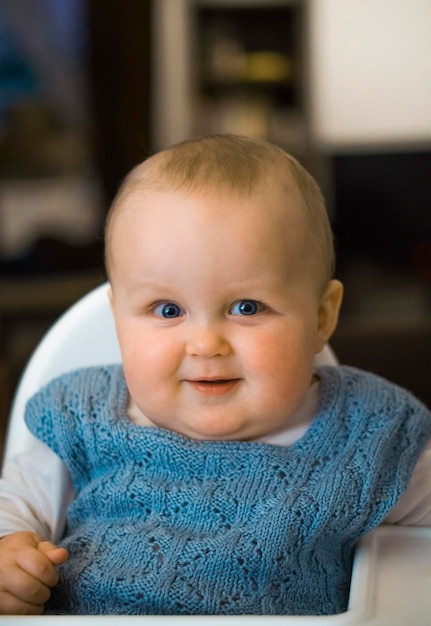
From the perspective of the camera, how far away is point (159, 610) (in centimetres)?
74

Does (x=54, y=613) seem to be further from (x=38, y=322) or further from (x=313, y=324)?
(x=38, y=322)

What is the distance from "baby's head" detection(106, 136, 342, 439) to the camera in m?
0.76

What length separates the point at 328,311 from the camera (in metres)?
0.88

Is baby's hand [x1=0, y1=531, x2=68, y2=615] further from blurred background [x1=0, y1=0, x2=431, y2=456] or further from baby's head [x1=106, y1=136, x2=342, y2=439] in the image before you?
blurred background [x1=0, y1=0, x2=431, y2=456]

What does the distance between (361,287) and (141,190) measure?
10.2ft

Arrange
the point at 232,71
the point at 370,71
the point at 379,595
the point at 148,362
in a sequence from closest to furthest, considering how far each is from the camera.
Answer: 1. the point at 379,595
2. the point at 148,362
3. the point at 232,71
4. the point at 370,71

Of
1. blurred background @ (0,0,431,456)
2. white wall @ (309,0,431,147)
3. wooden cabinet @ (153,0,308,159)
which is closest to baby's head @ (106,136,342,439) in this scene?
blurred background @ (0,0,431,456)

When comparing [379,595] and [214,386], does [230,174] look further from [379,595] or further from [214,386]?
[379,595]

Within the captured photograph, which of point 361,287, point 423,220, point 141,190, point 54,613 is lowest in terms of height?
point 361,287

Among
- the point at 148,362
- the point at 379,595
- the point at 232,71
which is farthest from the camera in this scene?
the point at 232,71

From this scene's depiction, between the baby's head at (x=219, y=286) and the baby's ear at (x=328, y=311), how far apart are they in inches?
1.5

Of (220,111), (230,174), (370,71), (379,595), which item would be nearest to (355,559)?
(379,595)

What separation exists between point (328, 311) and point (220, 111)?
3.09m

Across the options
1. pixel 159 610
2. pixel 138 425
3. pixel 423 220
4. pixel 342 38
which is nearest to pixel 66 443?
pixel 138 425
